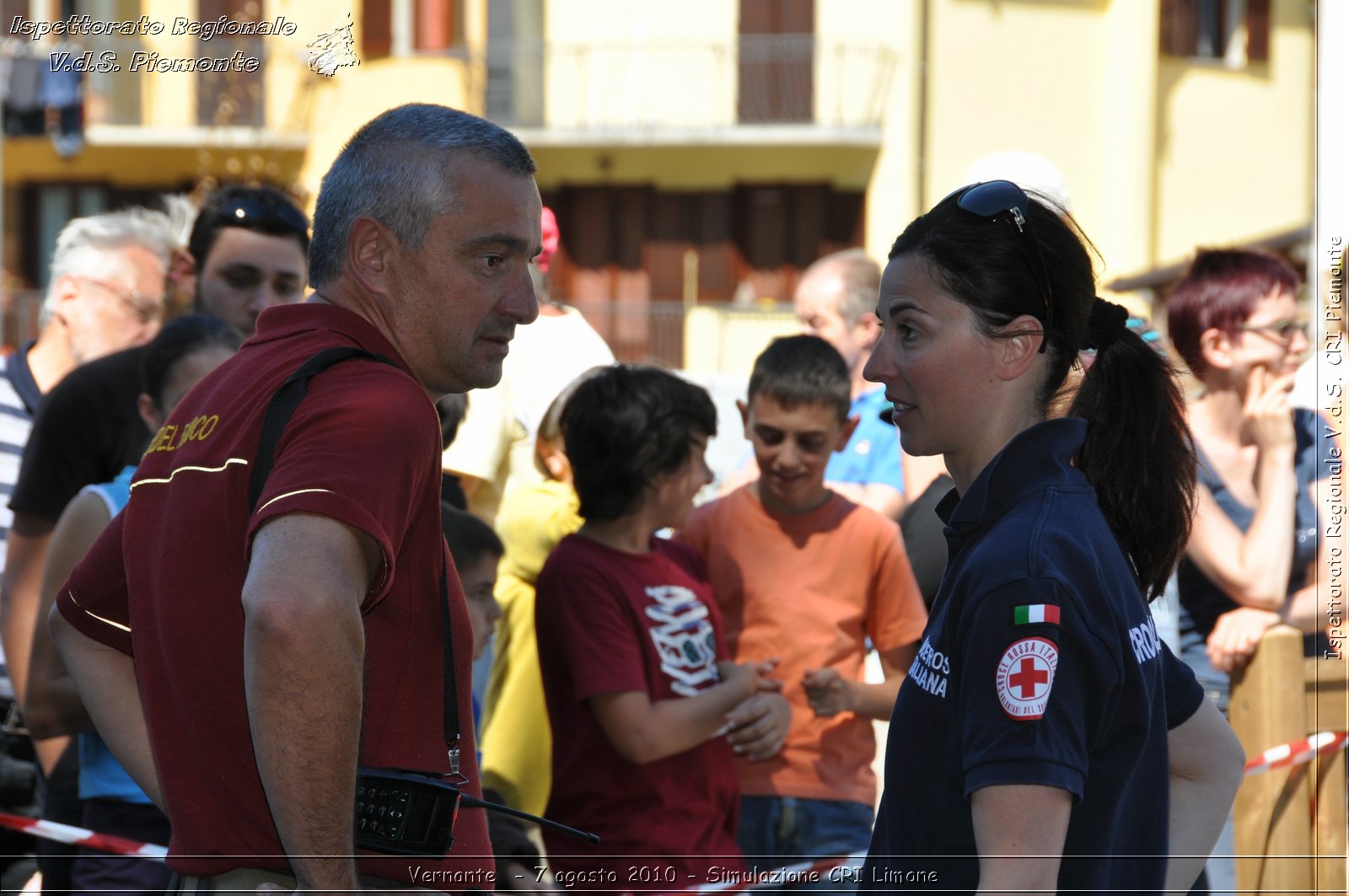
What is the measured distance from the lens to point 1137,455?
2201 mm

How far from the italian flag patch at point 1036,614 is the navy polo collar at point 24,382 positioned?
342cm

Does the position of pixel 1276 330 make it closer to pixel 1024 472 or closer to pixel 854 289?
pixel 854 289

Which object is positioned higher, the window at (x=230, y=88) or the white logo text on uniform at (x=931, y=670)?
the window at (x=230, y=88)

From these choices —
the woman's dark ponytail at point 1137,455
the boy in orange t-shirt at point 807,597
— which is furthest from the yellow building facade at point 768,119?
the woman's dark ponytail at point 1137,455

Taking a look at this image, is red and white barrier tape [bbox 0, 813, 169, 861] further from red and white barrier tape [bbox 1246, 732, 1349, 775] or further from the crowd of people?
red and white barrier tape [bbox 1246, 732, 1349, 775]

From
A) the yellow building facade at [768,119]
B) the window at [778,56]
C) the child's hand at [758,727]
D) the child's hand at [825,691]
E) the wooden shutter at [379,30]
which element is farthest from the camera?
the window at [778,56]

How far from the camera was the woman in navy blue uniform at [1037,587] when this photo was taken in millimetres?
1767

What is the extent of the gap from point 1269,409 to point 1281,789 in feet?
3.41

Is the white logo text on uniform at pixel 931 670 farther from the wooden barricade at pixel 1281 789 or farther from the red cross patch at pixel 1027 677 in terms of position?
the wooden barricade at pixel 1281 789

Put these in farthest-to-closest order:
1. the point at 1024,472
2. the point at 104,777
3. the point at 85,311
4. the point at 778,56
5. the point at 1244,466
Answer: the point at 778,56
the point at 85,311
the point at 1244,466
the point at 104,777
the point at 1024,472

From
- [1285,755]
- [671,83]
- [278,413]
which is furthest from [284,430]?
[671,83]

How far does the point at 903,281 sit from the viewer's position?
6.95 feet

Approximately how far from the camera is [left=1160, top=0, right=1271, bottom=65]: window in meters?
21.5

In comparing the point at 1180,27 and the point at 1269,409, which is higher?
the point at 1180,27
